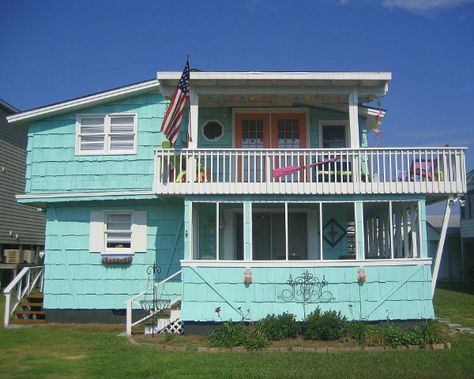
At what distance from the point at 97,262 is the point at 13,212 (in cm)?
1315

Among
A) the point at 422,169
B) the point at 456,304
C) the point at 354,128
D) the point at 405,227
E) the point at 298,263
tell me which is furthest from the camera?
the point at 456,304

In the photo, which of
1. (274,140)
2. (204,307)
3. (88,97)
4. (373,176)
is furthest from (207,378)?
(88,97)

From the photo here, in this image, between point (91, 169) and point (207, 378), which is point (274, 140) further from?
point (207, 378)

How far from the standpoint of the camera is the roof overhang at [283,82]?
14.4 m

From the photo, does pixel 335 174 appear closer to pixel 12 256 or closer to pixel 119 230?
pixel 119 230

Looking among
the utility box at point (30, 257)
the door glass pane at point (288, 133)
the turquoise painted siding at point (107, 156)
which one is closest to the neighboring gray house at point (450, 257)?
the door glass pane at point (288, 133)

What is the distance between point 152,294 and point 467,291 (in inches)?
674

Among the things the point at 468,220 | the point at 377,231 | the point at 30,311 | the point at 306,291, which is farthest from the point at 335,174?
the point at 468,220

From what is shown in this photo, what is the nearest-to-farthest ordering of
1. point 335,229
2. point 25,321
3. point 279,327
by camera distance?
1. point 279,327
2. point 335,229
3. point 25,321

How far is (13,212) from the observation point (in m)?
27.9

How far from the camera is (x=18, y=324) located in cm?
1661

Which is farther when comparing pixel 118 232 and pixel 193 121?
pixel 118 232

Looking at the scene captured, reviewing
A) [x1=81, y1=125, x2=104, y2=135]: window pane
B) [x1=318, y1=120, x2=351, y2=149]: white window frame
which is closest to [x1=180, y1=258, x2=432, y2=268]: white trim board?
[x1=318, y1=120, x2=351, y2=149]: white window frame

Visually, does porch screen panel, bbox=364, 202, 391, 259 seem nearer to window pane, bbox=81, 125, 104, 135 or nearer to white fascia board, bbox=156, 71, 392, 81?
white fascia board, bbox=156, 71, 392, 81
